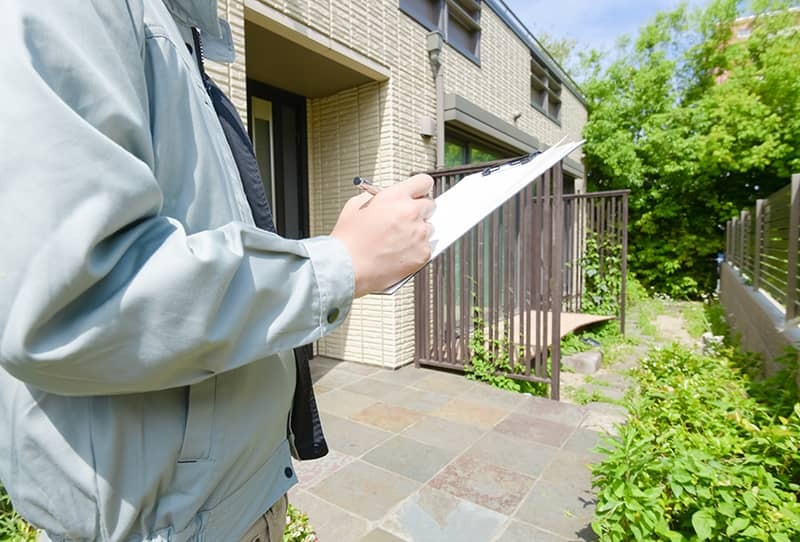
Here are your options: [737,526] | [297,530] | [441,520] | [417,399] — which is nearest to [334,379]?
[417,399]

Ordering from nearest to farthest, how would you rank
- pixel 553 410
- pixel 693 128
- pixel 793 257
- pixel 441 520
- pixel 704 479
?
pixel 704 479 < pixel 441 520 < pixel 793 257 < pixel 553 410 < pixel 693 128

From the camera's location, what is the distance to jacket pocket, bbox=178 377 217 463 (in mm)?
607

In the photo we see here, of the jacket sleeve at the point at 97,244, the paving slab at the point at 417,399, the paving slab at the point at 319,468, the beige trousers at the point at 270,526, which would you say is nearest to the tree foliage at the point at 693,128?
the paving slab at the point at 417,399

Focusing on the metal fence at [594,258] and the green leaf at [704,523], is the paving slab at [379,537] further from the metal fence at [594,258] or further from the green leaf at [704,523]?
the metal fence at [594,258]

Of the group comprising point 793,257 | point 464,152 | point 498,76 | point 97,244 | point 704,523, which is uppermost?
point 498,76

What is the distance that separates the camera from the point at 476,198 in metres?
0.93

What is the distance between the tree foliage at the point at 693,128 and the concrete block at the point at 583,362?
24.4ft

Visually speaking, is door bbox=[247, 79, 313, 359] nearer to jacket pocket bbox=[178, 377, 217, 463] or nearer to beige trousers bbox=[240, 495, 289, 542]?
beige trousers bbox=[240, 495, 289, 542]

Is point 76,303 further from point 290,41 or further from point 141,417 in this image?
point 290,41

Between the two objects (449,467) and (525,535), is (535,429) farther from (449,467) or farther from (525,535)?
(525,535)

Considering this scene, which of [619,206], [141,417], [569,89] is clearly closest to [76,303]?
[141,417]

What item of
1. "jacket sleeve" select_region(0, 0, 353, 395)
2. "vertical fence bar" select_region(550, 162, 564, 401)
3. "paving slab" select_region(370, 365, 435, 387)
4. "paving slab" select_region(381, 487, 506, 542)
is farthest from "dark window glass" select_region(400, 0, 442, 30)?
"jacket sleeve" select_region(0, 0, 353, 395)

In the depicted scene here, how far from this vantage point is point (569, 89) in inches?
388

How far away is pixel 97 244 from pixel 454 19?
6.06 metres
